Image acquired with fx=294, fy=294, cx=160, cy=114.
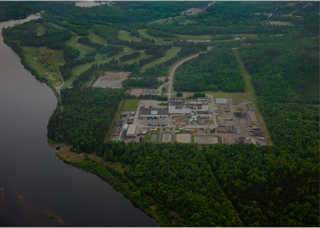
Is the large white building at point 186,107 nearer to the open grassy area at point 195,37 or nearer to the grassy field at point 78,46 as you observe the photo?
the grassy field at point 78,46

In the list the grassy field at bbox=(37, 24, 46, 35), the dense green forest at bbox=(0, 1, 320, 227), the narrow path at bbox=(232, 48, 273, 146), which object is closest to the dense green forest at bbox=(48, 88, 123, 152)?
the dense green forest at bbox=(0, 1, 320, 227)

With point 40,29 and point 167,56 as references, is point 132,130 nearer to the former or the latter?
point 167,56

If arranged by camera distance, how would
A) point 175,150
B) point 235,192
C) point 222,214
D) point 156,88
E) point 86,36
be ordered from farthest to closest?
1. point 86,36
2. point 156,88
3. point 175,150
4. point 235,192
5. point 222,214

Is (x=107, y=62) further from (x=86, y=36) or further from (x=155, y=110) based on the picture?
(x=155, y=110)

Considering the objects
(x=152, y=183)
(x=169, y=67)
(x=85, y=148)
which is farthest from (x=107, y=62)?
(x=152, y=183)

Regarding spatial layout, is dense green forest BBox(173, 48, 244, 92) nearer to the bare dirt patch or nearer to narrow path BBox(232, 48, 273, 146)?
narrow path BBox(232, 48, 273, 146)

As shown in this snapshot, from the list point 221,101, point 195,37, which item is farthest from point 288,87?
point 195,37
